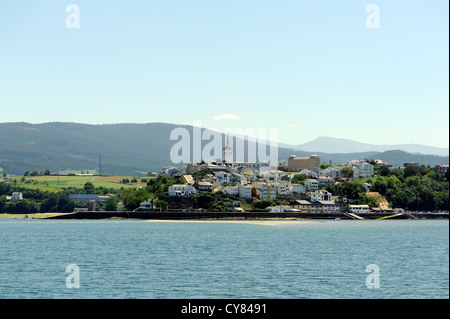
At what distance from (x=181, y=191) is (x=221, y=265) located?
6029 cm

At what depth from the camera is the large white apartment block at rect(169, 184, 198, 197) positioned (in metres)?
93.0

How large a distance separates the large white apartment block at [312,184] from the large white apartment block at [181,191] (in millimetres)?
21576

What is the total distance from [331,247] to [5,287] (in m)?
25.8

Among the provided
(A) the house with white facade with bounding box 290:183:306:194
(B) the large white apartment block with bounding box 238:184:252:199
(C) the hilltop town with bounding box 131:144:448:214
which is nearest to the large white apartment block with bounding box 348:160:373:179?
(C) the hilltop town with bounding box 131:144:448:214

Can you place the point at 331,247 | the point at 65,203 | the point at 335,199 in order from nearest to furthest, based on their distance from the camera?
the point at 331,247 < the point at 335,199 < the point at 65,203

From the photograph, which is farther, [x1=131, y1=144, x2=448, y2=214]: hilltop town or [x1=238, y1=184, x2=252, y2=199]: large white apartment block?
[x1=238, y1=184, x2=252, y2=199]: large white apartment block

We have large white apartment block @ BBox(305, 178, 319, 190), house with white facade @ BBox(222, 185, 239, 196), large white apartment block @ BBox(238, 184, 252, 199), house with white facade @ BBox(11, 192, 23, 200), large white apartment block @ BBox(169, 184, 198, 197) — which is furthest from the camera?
house with white facade @ BBox(11, 192, 23, 200)

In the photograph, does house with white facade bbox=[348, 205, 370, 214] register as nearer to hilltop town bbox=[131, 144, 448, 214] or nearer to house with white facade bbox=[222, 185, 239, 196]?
hilltop town bbox=[131, 144, 448, 214]

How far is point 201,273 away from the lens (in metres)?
30.2

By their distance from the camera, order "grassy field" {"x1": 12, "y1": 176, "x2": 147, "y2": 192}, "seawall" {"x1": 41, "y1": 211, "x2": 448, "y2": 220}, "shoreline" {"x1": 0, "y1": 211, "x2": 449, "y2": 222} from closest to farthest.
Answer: "shoreline" {"x1": 0, "y1": 211, "x2": 449, "y2": 222} → "seawall" {"x1": 41, "y1": 211, "x2": 448, "y2": 220} → "grassy field" {"x1": 12, "y1": 176, "x2": 147, "y2": 192}

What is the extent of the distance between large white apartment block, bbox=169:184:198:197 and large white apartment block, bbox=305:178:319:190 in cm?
2158
